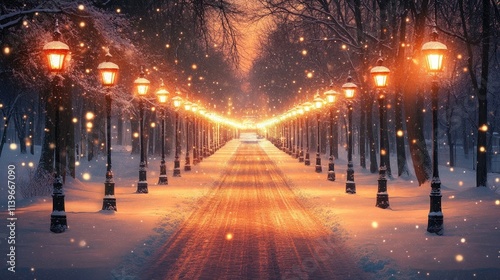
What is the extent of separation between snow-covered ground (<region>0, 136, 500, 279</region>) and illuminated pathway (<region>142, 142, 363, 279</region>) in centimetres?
43

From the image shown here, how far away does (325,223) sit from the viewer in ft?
62.6

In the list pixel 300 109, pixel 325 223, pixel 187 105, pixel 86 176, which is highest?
pixel 300 109

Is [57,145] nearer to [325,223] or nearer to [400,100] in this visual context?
[325,223]

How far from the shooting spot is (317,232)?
A: 1733 cm

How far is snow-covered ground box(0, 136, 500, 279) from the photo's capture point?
12.3 meters

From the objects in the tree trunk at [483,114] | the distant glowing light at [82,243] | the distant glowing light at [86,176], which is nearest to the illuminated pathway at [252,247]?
the distant glowing light at [82,243]

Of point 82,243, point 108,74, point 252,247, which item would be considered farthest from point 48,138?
point 252,247

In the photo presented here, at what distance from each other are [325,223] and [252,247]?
15.5 feet

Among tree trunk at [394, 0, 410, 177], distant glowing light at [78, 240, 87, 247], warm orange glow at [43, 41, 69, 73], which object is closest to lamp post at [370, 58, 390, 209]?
tree trunk at [394, 0, 410, 177]

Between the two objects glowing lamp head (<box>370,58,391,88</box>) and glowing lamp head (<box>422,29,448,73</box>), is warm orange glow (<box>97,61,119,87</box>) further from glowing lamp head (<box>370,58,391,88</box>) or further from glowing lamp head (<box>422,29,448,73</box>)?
glowing lamp head (<box>422,29,448,73</box>)

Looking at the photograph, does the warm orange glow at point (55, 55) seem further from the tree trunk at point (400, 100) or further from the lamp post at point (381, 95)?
the tree trunk at point (400, 100)

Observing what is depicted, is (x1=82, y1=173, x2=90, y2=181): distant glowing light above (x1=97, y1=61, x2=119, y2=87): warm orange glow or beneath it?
beneath

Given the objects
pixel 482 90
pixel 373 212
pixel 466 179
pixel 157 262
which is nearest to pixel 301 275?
pixel 157 262

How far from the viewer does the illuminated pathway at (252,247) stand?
1204 cm
